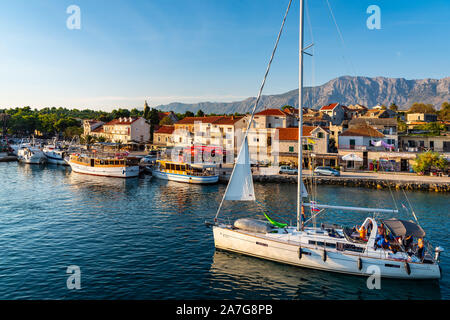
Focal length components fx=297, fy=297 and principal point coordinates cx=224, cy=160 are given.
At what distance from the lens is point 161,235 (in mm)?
27719

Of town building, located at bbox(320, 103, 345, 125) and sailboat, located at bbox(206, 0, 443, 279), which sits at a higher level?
town building, located at bbox(320, 103, 345, 125)

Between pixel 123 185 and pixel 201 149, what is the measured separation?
65.4 feet

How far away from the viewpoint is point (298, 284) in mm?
19281

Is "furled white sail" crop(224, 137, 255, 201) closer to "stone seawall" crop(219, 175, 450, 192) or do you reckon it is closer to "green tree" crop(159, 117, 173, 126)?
"stone seawall" crop(219, 175, 450, 192)

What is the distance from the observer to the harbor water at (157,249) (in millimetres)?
18469

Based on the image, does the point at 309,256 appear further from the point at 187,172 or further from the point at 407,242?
the point at 187,172

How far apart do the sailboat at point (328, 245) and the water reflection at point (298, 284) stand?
1.82 feet

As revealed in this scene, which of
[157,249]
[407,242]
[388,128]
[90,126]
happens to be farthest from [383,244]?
[90,126]

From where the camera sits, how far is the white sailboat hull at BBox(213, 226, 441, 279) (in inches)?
758

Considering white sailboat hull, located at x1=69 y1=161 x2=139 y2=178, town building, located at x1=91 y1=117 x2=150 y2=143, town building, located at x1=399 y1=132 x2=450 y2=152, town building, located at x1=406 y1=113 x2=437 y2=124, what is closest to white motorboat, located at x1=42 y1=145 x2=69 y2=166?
town building, located at x1=91 y1=117 x2=150 y2=143

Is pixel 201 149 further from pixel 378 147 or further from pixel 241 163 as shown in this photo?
pixel 241 163

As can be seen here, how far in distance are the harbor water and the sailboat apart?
744mm

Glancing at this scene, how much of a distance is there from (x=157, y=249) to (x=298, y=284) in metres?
11.6

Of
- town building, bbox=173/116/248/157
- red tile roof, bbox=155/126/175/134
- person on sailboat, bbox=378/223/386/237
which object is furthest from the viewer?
red tile roof, bbox=155/126/175/134
